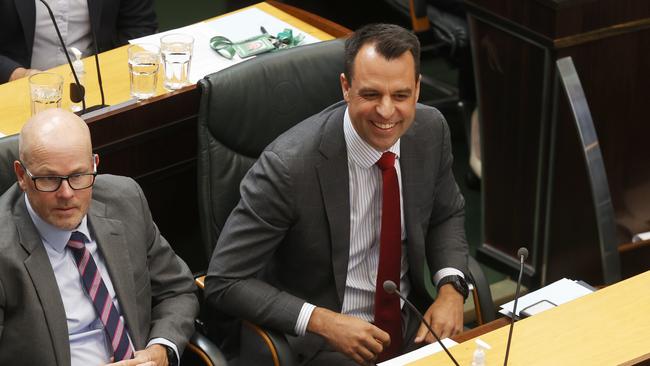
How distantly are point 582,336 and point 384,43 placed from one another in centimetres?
79

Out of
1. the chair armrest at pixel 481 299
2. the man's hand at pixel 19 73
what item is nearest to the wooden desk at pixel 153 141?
the man's hand at pixel 19 73

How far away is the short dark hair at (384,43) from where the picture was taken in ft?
8.99

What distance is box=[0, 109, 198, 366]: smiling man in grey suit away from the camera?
246 cm

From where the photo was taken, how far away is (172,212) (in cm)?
342

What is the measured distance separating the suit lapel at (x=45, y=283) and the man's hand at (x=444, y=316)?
83cm

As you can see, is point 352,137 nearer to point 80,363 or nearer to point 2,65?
point 80,363

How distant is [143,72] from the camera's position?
3340mm

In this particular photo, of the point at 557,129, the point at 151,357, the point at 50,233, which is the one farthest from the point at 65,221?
the point at 557,129

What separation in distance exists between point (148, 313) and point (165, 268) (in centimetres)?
12

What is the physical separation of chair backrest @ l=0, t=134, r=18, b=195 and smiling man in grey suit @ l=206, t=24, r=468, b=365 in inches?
20.6

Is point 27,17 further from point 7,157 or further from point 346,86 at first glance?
point 346,86

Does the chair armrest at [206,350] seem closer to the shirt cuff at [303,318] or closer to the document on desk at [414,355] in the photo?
the shirt cuff at [303,318]

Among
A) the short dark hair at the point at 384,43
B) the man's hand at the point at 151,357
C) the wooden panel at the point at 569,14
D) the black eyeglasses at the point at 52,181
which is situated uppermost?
the short dark hair at the point at 384,43

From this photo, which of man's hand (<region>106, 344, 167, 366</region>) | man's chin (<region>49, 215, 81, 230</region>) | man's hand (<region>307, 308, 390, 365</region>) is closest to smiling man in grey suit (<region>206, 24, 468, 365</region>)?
man's hand (<region>307, 308, 390, 365</region>)
